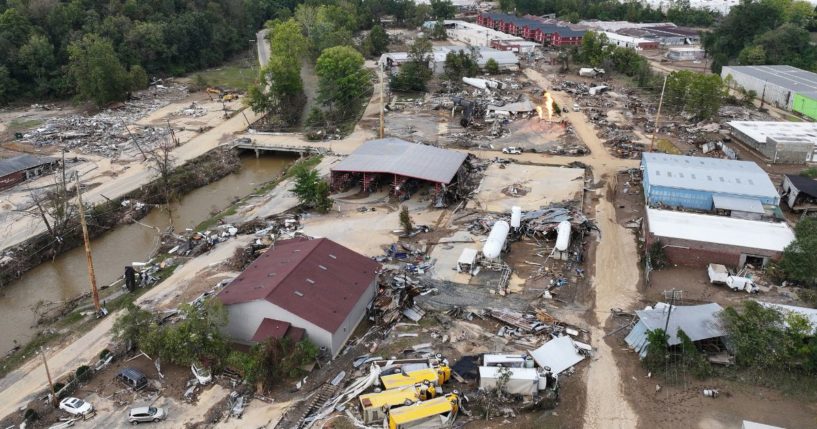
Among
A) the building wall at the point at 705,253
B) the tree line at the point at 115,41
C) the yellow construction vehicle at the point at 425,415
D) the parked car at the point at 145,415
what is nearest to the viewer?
the yellow construction vehicle at the point at 425,415

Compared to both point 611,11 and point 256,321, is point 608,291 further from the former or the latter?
point 611,11

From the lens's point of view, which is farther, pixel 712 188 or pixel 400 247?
pixel 712 188

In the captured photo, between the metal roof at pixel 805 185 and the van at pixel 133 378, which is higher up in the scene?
the metal roof at pixel 805 185

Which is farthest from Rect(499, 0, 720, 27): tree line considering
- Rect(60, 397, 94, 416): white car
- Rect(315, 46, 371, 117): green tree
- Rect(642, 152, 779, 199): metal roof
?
Rect(60, 397, 94, 416): white car

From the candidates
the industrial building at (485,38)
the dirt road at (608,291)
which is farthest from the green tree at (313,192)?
the industrial building at (485,38)

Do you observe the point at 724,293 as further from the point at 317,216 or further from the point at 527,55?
the point at 527,55

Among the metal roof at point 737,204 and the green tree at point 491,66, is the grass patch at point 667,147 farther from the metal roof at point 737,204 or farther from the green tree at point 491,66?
the green tree at point 491,66

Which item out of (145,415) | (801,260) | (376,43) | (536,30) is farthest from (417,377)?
(536,30)
